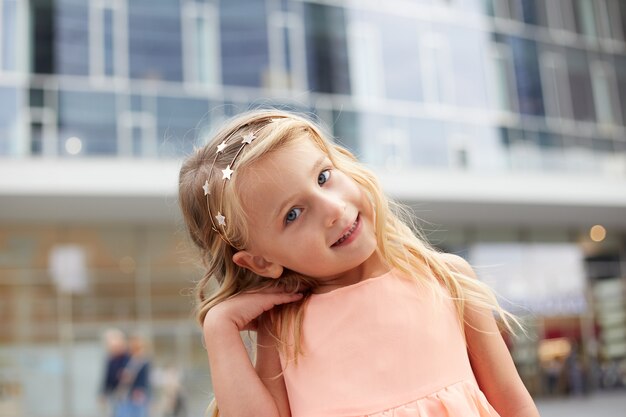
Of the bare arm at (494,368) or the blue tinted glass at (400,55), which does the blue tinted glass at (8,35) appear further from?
the bare arm at (494,368)

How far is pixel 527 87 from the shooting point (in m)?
18.0

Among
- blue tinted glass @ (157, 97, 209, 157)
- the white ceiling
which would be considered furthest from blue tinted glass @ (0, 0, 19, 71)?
blue tinted glass @ (157, 97, 209, 157)

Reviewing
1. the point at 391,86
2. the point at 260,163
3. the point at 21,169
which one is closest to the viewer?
the point at 260,163

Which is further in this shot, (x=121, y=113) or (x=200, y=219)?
(x=121, y=113)

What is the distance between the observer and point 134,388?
34.4ft

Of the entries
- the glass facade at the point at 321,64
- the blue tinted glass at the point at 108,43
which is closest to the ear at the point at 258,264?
the glass facade at the point at 321,64

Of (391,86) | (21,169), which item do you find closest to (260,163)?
(21,169)

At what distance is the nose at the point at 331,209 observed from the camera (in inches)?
56.8

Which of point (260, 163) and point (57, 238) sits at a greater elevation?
point (57, 238)

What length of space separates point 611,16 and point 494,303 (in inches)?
820

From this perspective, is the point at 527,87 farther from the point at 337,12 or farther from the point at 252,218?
the point at 252,218

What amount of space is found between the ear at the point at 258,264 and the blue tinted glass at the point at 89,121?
11.7 meters

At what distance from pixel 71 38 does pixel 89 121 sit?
185 cm

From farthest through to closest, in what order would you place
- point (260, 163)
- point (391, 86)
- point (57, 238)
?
point (391, 86)
point (57, 238)
point (260, 163)
